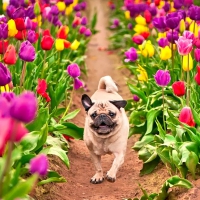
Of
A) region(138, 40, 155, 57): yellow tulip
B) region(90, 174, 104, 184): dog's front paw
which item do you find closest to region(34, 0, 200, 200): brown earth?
region(90, 174, 104, 184): dog's front paw

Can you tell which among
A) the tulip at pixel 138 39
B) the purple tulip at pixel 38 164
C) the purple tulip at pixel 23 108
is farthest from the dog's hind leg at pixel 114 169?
the purple tulip at pixel 23 108

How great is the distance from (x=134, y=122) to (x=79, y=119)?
1389 millimetres

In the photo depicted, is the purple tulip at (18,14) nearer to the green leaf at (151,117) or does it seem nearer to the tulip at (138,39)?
the green leaf at (151,117)

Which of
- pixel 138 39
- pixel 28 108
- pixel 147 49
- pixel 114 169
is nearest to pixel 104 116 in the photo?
pixel 114 169

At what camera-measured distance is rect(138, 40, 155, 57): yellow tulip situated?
23.7 feet

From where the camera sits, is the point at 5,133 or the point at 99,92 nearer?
the point at 5,133

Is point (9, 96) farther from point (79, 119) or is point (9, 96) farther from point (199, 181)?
point (79, 119)

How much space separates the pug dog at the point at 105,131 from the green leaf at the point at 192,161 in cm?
93

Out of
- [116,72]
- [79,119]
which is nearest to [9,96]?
[79,119]

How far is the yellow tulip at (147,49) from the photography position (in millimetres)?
7230

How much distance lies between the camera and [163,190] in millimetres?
4770

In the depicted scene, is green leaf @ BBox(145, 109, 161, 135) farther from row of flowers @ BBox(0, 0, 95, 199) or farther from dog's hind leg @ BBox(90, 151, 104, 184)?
dog's hind leg @ BBox(90, 151, 104, 184)

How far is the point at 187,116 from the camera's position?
501 centimetres

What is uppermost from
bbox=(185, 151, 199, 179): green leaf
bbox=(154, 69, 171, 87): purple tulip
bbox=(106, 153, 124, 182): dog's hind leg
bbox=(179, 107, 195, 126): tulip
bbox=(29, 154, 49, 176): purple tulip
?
bbox=(29, 154, 49, 176): purple tulip
